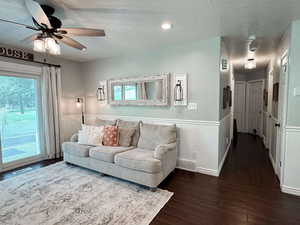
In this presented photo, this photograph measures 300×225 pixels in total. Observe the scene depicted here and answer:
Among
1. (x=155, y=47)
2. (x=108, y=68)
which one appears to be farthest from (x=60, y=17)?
(x=108, y=68)

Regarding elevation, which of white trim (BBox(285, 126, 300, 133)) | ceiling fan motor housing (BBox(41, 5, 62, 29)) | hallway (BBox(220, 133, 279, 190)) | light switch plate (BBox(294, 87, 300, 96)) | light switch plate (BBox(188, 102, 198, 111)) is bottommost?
hallway (BBox(220, 133, 279, 190))

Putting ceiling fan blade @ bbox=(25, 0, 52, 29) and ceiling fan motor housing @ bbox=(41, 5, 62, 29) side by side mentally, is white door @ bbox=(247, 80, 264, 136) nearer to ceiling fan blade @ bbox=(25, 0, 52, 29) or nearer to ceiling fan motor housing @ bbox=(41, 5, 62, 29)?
ceiling fan motor housing @ bbox=(41, 5, 62, 29)

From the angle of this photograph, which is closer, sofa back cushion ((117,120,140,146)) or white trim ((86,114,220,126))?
white trim ((86,114,220,126))

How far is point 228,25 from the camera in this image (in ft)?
7.92

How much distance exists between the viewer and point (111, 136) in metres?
3.30

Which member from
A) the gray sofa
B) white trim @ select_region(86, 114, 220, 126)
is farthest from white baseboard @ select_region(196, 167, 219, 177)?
white trim @ select_region(86, 114, 220, 126)

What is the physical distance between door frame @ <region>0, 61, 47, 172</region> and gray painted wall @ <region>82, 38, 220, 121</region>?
1.54m

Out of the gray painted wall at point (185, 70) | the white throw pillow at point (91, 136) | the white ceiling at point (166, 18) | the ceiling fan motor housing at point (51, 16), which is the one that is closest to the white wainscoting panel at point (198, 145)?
the gray painted wall at point (185, 70)

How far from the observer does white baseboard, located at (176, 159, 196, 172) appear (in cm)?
321

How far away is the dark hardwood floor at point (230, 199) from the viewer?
6.26 feet

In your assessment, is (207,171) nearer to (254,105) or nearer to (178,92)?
(178,92)

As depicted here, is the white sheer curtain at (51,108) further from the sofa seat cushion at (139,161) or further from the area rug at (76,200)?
the sofa seat cushion at (139,161)

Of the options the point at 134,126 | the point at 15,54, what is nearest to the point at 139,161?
the point at 134,126

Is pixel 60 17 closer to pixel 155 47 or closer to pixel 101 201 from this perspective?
pixel 155 47
